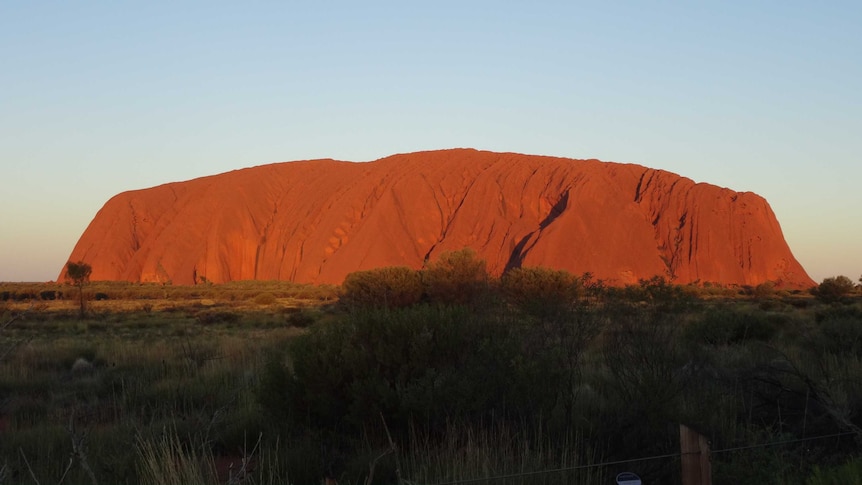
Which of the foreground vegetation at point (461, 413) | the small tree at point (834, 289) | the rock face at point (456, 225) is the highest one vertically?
the rock face at point (456, 225)

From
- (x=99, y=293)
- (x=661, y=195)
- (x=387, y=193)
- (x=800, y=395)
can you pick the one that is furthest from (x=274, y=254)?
(x=800, y=395)

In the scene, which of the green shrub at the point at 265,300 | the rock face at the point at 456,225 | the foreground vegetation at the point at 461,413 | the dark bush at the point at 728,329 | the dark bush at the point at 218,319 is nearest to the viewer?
the foreground vegetation at the point at 461,413

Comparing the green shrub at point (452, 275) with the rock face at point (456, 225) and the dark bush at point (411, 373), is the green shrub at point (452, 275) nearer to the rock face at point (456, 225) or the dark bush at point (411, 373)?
the dark bush at point (411, 373)

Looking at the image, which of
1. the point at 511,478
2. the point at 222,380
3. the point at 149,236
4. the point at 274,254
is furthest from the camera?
the point at 149,236

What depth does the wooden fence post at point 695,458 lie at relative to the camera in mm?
4438

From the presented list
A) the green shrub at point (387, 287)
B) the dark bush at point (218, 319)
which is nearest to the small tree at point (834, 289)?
the green shrub at point (387, 287)

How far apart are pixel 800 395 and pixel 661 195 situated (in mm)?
62467

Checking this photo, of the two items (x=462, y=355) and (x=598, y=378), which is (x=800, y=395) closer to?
(x=598, y=378)

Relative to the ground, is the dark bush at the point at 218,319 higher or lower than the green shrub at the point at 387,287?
lower

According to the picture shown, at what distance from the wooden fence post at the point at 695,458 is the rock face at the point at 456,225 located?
5318 centimetres

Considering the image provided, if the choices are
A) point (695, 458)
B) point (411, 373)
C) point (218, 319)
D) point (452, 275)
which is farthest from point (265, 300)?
point (695, 458)

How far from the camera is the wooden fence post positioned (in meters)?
4.44

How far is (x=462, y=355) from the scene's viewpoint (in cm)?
739

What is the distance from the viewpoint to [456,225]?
219 ft
